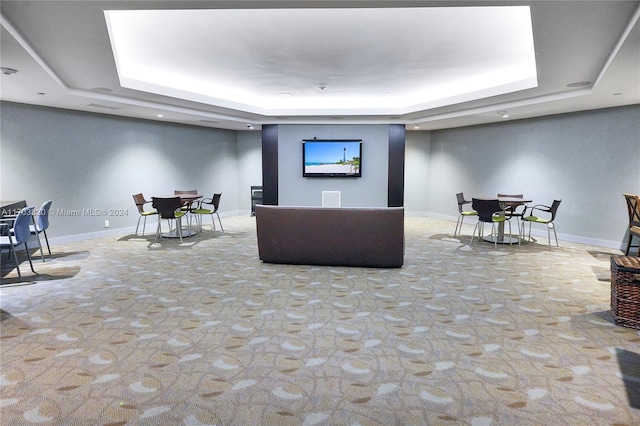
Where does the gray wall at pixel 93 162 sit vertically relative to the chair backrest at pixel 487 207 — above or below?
above

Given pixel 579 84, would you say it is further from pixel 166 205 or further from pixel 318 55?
pixel 166 205

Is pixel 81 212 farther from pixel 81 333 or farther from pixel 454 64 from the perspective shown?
pixel 454 64

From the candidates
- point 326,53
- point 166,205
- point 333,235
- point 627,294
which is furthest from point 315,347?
point 166,205

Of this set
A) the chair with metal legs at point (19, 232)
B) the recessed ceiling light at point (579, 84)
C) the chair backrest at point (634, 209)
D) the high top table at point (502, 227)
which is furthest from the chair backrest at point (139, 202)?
the chair backrest at point (634, 209)

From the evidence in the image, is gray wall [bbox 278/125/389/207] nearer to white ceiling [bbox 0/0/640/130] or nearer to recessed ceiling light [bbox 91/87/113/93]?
white ceiling [bbox 0/0/640/130]

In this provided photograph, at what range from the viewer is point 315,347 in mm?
2893

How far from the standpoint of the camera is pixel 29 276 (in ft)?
15.8

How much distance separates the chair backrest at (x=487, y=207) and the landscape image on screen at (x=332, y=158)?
3666 mm

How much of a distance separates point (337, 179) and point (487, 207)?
13.7 ft

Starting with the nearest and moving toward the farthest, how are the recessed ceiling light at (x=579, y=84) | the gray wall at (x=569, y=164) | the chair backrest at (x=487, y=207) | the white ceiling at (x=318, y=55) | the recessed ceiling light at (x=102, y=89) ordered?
the white ceiling at (x=318, y=55) → the recessed ceiling light at (x=579, y=84) → the recessed ceiling light at (x=102, y=89) → the chair backrest at (x=487, y=207) → the gray wall at (x=569, y=164)

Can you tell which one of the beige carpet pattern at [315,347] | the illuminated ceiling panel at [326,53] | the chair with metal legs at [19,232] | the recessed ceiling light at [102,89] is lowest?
the beige carpet pattern at [315,347]

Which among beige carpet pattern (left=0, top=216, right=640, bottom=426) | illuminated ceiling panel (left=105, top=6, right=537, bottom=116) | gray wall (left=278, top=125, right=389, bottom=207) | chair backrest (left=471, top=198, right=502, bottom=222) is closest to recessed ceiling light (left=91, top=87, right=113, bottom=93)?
illuminated ceiling panel (left=105, top=6, right=537, bottom=116)

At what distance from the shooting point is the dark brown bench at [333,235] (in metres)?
4.97

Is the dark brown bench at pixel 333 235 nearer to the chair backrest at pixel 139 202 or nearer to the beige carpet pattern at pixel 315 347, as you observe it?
the beige carpet pattern at pixel 315 347
